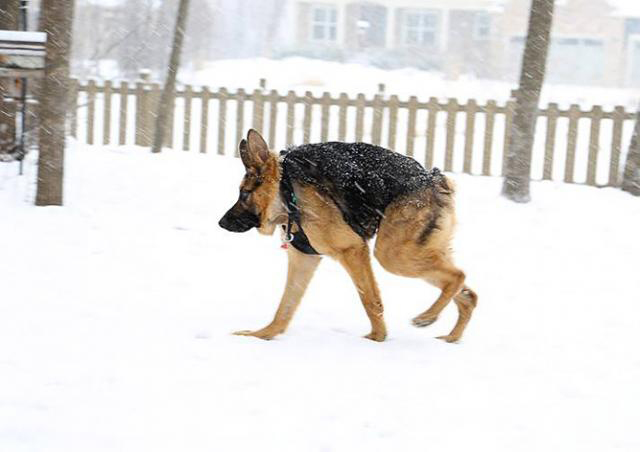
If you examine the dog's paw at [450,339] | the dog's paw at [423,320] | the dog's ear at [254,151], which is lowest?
the dog's paw at [450,339]

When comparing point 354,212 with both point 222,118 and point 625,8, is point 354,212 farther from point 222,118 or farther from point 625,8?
point 625,8

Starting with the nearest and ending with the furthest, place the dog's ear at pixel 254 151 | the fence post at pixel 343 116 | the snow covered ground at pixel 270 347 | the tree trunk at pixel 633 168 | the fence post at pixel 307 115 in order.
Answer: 1. the snow covered ground at pixel 270 347
2. the dog's ear at pixel 254 151
3. the tree trunk at pixel 633 168
4. the fence post at pixel 343 116
5. the fence post at pixel 307 115

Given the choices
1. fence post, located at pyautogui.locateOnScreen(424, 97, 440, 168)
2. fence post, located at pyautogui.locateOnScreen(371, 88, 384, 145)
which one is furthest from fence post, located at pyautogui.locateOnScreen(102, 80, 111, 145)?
fence post, located at pyautogui.locateOnScreen(424, 97, 440, 168)

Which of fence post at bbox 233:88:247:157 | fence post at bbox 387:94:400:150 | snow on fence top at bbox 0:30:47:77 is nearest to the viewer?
snow on fence top at bbox 0:30:47:77

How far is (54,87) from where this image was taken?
7.32 meters

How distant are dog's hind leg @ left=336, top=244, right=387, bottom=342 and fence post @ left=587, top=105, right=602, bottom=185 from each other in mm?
7846

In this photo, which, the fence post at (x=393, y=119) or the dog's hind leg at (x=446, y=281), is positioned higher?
the fence post at (x=393, y=119)

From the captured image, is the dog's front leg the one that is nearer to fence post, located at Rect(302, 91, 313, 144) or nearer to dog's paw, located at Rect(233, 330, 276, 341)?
dog's paw, located at Rect(233, 330, 276, 341)

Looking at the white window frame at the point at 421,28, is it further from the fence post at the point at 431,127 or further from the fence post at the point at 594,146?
the fence post at the point at 594,146

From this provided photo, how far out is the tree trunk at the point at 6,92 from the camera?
916 cm

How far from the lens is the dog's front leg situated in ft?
16.7

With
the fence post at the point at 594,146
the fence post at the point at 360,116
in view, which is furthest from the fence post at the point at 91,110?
the fence post at the point at 594,146

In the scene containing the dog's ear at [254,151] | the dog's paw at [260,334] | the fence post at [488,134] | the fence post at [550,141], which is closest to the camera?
the dog's ear at [254,151]

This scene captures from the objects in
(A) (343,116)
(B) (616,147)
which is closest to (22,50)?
(A) (343,116)
